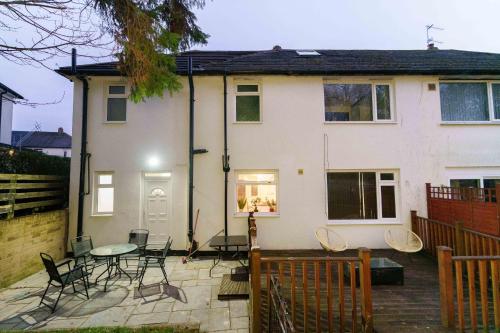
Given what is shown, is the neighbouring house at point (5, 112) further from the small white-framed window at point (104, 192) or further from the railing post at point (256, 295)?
the railing post at point (256, 295)

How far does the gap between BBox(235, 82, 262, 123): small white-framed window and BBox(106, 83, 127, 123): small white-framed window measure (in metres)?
3.66

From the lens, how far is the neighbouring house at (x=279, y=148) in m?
8.07

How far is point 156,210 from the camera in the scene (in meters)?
8.16

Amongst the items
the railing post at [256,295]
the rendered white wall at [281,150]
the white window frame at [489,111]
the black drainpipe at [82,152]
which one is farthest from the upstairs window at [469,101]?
the black drainpipe at [82,152]

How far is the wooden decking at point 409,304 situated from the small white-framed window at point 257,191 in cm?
338

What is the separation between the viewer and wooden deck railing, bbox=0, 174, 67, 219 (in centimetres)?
586

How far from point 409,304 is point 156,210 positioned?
6871 millimetres

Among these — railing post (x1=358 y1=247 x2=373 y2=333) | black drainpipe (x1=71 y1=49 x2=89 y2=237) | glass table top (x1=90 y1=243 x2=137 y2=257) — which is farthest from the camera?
black drainpipe (x1=71 y1=49 x2=89 y2=237)

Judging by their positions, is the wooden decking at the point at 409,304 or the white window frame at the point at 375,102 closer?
the wooden decking at the point at 409,304

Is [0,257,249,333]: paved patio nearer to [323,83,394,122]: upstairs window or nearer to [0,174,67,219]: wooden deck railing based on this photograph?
[0,174,67,219]: wooden deck railing

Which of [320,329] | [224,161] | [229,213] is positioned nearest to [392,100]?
[224,161]

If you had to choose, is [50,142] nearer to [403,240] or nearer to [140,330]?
[140,330]

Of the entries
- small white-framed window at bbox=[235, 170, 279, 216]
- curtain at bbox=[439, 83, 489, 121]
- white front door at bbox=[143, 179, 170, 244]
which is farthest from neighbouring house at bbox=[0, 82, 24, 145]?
curtain at bbox=[439, 83, 489, 121]

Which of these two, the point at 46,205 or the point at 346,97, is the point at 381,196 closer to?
the point at 346,97
